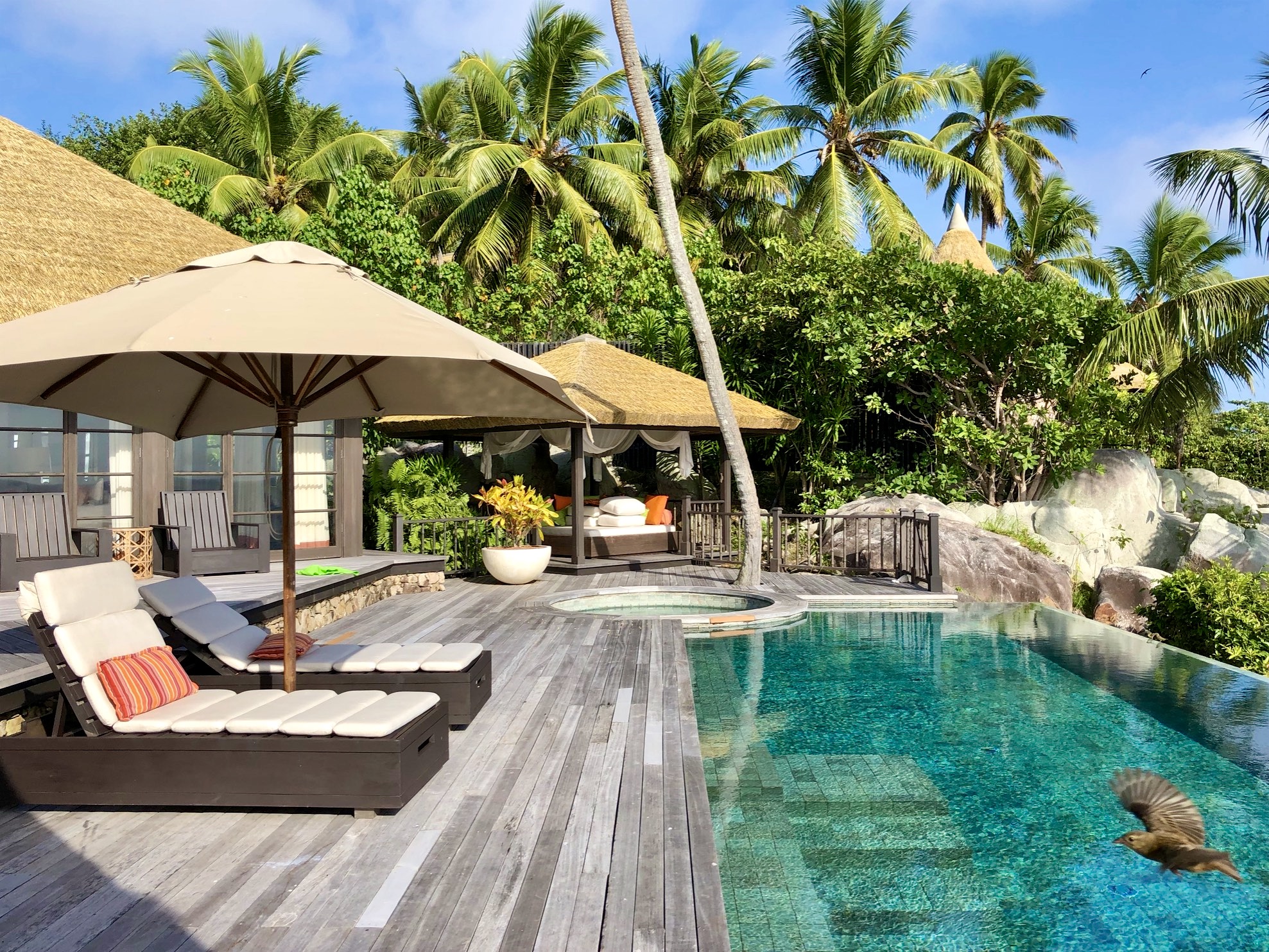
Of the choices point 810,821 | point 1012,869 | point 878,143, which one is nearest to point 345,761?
point 810,821

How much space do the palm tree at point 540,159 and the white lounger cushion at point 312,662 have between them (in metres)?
17.9

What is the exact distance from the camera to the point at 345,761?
3.68 meters

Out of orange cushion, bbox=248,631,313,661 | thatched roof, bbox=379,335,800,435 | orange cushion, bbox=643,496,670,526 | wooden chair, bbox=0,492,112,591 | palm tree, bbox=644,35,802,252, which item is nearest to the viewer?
orange cushion, bbox=248,631,313,661

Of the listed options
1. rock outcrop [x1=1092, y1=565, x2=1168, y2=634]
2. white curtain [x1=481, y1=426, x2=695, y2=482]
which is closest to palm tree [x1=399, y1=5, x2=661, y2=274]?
white curtain [x1=481, y1=426, x2=695, y2=482]

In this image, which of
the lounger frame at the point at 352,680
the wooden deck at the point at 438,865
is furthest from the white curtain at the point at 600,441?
the wooden deck at the point at 438,865

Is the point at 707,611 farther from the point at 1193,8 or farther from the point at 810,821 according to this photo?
the point at 1193,8

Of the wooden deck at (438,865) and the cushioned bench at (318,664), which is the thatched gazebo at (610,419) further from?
the wooden deck at (438,865)

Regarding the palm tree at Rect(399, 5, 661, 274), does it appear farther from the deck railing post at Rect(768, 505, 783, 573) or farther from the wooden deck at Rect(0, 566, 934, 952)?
the wooden deck at Rect(0, 566, 934, 952)

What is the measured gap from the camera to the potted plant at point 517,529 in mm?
11828

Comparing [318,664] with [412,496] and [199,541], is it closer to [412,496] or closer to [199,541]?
[199,541]

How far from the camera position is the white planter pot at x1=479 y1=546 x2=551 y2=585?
470 inches

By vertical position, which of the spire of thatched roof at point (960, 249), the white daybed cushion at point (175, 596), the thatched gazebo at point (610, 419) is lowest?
the white daybed cushion at point (175, 596)

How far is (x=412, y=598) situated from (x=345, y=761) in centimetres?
744

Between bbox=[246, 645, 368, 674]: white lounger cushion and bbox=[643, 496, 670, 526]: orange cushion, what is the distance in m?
9.93
